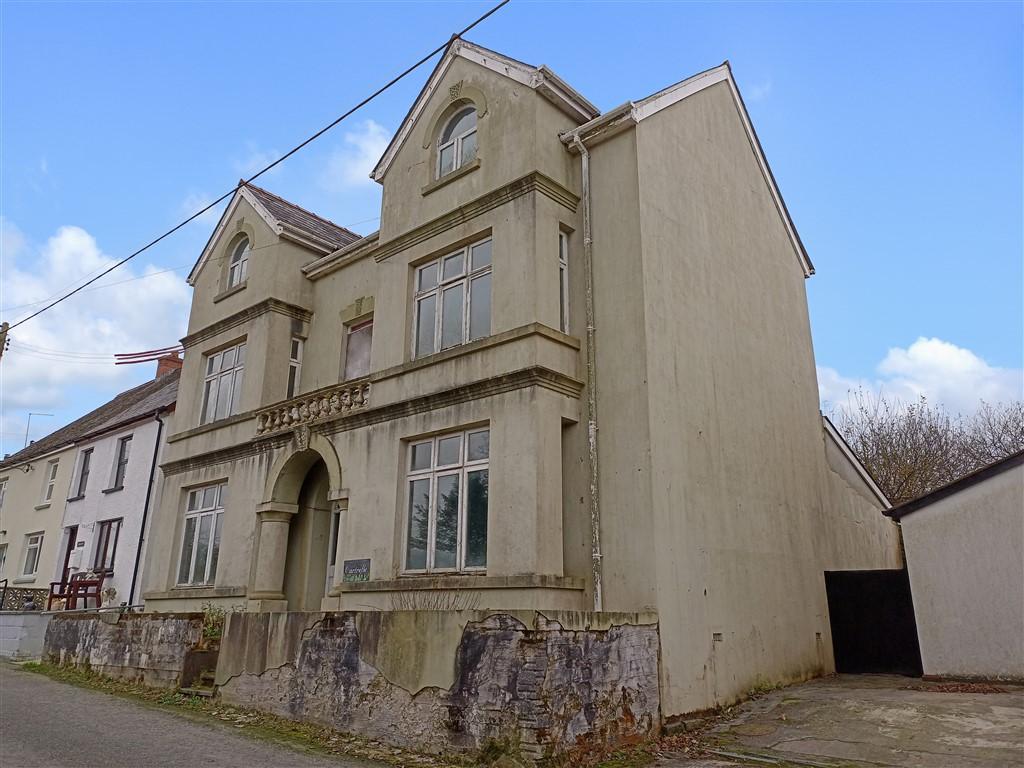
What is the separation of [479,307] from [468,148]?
3442mm

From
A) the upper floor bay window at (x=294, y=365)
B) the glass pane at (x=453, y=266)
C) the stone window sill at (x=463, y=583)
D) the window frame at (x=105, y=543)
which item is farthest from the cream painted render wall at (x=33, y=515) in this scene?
the glass pane at (x=453, y=266)

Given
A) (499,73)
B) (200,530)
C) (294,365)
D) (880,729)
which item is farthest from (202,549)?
(880,729)

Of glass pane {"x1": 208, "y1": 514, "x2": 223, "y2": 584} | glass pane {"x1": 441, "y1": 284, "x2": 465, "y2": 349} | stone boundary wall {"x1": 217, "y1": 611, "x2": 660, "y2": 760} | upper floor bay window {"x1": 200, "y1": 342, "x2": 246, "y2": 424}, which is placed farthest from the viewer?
upper floor bay window {"x1": 200, "y1": 342, "x2": 246, "y2": 424}

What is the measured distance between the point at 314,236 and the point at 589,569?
1125 cm

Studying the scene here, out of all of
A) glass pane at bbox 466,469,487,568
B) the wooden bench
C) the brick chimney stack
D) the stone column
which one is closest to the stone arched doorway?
the stone column

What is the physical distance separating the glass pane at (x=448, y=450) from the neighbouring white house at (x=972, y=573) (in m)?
7.68

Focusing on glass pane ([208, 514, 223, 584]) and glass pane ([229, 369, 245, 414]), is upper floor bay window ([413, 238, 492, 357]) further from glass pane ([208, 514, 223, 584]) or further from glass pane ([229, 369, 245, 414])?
glass pane ([208, 514, 223, 584])

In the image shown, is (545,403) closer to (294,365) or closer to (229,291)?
(294,365)

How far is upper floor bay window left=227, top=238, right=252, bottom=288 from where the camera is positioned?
1906 cm

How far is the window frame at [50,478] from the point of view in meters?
26.5

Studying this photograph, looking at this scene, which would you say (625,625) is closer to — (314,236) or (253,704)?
(253,704)

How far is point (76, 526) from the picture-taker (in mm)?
23906

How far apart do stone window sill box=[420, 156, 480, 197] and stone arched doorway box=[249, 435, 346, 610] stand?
5225mm

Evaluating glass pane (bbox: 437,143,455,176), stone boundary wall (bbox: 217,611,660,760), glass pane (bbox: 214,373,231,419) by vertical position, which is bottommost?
stone boundary wall (bbox: 217,611,660,760)
